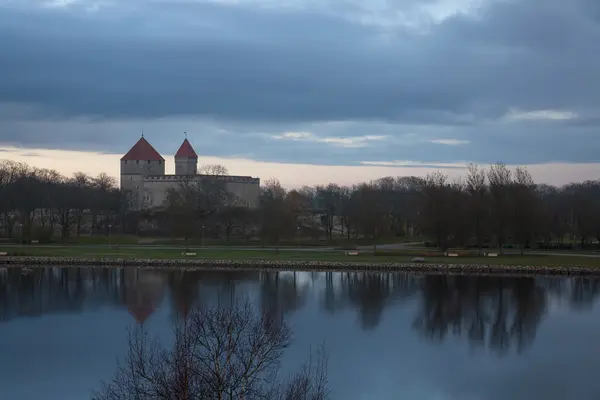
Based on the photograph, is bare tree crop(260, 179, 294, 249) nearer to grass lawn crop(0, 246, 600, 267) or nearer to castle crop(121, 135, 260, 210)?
grass lawn crop(0, 246, 600, 267)

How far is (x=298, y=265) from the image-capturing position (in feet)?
163

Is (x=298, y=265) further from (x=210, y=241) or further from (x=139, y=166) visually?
(x=139, y=166)

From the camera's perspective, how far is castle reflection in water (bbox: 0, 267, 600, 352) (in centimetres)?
3047

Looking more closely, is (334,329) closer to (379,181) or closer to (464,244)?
(464,244)

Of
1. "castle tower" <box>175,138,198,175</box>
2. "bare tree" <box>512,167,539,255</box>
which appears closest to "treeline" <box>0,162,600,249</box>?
"bare tree" <box>512,167,539,255</box>

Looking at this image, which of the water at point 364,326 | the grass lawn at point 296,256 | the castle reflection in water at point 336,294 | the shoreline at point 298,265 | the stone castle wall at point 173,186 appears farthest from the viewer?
the stone castle wall at point 173,186

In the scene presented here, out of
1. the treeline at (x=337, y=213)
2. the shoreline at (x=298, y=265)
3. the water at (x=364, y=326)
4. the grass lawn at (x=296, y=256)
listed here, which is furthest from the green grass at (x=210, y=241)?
the water at (x=364, y=326)

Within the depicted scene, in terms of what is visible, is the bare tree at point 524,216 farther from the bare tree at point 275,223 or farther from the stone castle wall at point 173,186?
the stone castle wall at point 173,186

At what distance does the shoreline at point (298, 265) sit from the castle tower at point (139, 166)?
150 ft

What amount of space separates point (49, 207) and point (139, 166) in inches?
898

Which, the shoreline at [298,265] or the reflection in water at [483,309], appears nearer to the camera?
the reflection in water at [483,309]

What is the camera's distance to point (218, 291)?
121 ft

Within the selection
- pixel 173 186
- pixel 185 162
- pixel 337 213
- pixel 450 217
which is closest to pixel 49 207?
pixel 173 186

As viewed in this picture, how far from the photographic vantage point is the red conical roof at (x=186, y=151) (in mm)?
101562
